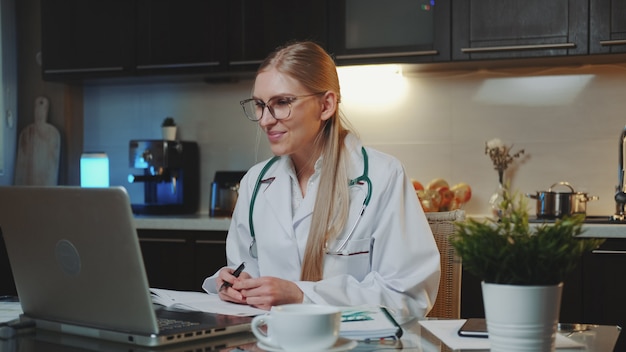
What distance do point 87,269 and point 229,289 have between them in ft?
1.39

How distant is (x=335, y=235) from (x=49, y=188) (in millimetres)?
810

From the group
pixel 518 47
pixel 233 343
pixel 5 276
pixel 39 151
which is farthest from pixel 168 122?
pixel 233 343

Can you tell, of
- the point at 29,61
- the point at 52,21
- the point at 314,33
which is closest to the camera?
the point at 314,33

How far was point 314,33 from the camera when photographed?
3.50 metres

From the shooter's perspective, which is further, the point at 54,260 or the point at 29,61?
the point at 29,61

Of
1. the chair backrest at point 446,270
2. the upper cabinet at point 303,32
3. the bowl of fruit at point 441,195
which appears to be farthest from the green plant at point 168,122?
the chair backrest at point 446,270

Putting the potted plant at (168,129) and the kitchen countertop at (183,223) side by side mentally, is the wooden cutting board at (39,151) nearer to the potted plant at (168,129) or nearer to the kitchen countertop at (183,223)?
the potted plant at (168,129)

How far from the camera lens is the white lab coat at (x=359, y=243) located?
178 centimetres

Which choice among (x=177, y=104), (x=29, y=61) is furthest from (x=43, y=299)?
(x=29, y=61)

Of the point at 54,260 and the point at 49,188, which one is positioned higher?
the point at 49,188

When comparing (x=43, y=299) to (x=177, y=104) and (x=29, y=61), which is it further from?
(x=29, y=61)

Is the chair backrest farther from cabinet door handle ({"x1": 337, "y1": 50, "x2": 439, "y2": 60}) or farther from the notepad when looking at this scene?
cabinet door handle ({"x1": 337, "y1": 50, "x2": 439, "y2": 60})

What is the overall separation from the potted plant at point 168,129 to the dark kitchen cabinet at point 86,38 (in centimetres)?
31

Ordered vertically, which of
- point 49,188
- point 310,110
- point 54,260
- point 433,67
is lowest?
point 54,260
